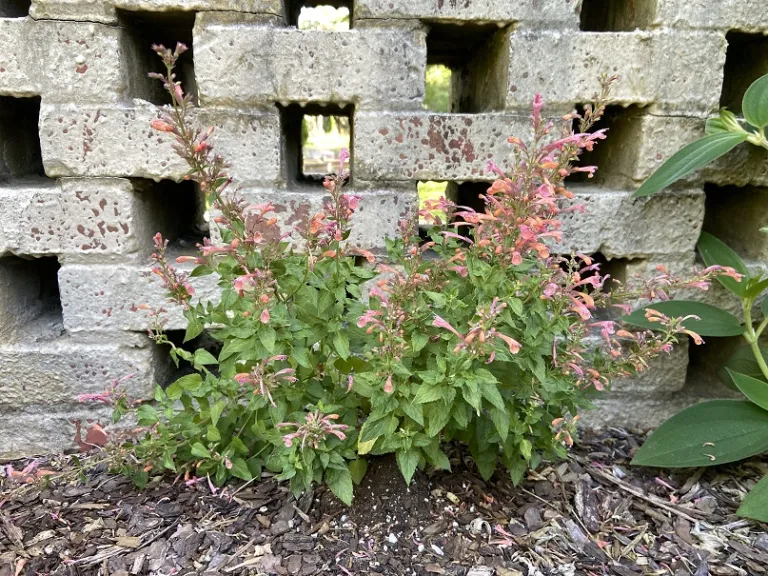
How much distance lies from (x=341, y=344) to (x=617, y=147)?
1429 millimetres

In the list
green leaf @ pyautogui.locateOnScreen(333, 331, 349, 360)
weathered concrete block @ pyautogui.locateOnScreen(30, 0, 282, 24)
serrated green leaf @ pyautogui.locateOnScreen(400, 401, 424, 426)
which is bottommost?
serrated green leaf @ pyautogui.locateOnScreen(400, 401, 424, 426)

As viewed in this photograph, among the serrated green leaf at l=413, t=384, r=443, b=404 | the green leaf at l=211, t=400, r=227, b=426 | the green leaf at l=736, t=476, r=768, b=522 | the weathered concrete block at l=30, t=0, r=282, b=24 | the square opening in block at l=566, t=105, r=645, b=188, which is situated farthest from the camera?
the square opening in block at l=566, t=105, r=645, b=188

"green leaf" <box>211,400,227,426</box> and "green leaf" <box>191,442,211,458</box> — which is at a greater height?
"green leaf" <box>211,400,227,426</box>

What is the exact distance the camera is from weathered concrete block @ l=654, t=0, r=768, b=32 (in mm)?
2043

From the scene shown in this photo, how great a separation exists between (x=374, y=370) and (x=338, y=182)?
0.51 metres

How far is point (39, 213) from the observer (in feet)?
6.86

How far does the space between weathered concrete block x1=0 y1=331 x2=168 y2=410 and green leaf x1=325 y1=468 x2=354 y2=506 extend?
0.92 metres

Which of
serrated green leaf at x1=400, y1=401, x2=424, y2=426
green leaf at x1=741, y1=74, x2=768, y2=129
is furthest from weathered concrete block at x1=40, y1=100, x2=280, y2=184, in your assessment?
green leaf at x1=741, y1=74, x2=768, y2=129

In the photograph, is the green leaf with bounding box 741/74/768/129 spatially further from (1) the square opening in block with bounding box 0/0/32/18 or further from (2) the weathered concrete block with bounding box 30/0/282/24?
(1) the square opening in block with bounding box 0/0/32/18

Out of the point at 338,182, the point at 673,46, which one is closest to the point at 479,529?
the point at 338,182

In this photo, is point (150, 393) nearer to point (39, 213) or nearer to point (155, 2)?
point (39, 213)

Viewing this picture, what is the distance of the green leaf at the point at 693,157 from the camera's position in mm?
1944

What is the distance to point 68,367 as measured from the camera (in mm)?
2217

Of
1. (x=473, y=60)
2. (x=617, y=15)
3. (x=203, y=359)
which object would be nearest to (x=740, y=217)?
(x=617, y=15)
